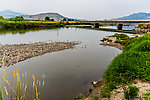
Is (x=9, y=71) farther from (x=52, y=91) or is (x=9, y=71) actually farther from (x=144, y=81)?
(x=144, y=81)

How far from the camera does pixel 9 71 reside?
9711mm

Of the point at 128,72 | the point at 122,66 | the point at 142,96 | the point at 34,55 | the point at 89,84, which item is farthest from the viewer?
the point at 34,55

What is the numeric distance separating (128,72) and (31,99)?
632 cm

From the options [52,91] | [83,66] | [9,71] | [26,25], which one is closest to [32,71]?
[9,71]

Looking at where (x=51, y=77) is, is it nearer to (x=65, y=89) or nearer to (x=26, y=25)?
(x=65, y=89)

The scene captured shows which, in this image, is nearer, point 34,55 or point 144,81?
point 144,81

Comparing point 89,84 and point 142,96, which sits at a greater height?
point 142,96

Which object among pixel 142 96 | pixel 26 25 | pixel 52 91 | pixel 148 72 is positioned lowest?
pixel 52 91

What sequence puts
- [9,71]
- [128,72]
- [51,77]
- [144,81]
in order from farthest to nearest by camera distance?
[9,71] → [51,77] → [128,72] → [144,81]

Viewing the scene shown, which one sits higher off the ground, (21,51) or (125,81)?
(21,51)

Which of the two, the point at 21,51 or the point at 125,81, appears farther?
the point at 21,51

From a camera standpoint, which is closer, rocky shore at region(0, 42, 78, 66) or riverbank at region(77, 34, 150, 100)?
riverbank at region(77, 34, 150, 100)

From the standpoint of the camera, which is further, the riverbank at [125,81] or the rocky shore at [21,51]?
the rocky shore at [21,51]

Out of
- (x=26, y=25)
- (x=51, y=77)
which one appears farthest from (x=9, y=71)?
(x=26, y=25)
